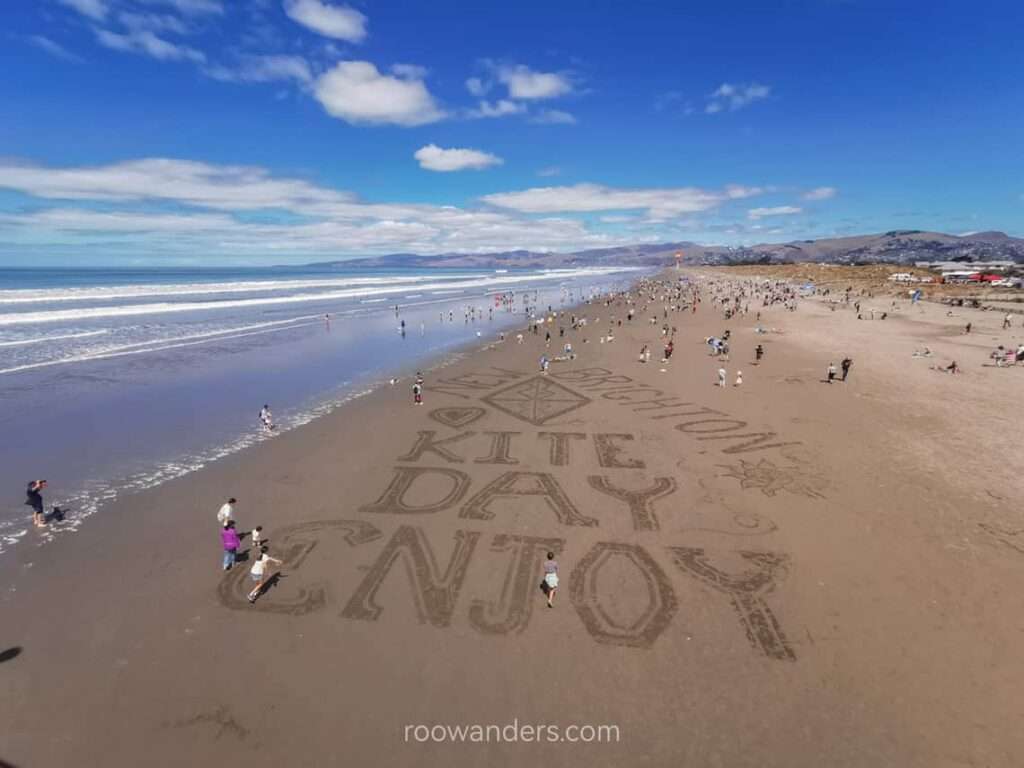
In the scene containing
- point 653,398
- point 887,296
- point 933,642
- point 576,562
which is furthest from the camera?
point 887,296

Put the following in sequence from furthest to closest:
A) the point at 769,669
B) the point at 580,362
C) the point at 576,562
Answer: the point at 580,362 < the point at 576,562 < the point at 769,669

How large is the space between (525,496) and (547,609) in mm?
5438

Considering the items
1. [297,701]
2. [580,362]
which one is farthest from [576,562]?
[580,362]

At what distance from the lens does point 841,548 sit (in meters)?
13.5

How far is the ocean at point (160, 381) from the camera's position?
713 inches

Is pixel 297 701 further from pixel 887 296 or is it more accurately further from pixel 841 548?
pixel 887 296

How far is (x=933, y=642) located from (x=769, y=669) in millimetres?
3847

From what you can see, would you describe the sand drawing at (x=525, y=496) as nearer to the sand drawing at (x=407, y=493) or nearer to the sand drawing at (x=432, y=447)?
the sand drawing at (x=407, y=493)

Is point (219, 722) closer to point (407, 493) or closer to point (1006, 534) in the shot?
point (407, 493)

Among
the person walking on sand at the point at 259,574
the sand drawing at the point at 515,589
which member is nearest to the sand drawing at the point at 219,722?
the person walking on sand at the point at 259,574

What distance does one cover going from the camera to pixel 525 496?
54.3 ft

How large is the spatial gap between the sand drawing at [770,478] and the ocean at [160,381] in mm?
18080

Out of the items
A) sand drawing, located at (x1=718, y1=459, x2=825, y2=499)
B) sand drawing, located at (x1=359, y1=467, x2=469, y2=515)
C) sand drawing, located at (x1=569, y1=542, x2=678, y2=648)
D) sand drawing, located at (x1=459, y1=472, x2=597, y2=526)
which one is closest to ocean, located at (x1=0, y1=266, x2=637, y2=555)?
sand drawing, located at (x1=359, y1=467, x2=469, y2=515)

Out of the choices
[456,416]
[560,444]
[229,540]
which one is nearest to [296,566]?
[229,540]
